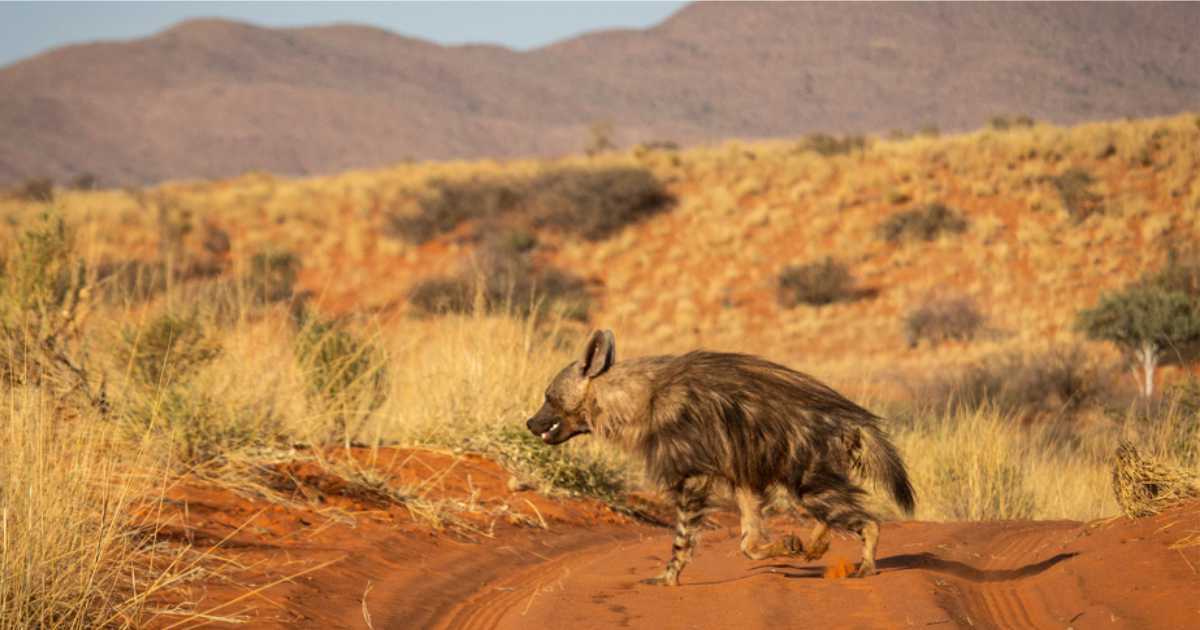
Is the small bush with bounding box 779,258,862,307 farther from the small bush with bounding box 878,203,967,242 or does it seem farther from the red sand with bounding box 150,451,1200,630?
the red sand with bounding box 150,451,1200,630

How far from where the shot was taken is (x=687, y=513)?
6.91 metres

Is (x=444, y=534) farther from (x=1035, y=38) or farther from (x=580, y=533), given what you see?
(x=1035, y=38)

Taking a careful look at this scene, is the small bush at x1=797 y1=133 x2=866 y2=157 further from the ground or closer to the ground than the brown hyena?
further from the ground

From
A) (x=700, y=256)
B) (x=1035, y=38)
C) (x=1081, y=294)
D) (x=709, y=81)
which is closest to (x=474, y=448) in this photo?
(x=1081, y=294)

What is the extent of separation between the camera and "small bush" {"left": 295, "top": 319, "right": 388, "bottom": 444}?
11351mm

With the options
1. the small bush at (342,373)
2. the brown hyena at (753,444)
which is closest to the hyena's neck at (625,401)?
the brown hyena at (753,444)

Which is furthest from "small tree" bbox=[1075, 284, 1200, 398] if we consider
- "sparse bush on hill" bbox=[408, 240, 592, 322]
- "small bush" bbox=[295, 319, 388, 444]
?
"small bush" bbox=[295, 319, 388, 444]

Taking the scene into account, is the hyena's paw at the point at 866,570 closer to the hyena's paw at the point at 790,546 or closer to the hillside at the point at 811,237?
the hyena's paw at the point at 790,546

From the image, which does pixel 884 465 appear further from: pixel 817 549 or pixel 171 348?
pixel 171 348

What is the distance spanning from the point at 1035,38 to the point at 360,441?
35.3 m

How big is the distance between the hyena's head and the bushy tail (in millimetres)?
1592

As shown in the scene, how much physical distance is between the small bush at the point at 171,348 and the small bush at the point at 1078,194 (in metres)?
29.8

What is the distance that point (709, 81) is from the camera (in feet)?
410

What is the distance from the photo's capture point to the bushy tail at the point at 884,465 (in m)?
6.82
